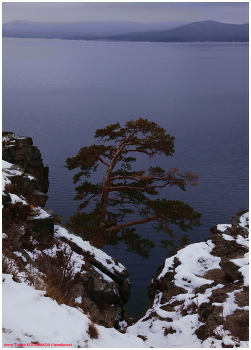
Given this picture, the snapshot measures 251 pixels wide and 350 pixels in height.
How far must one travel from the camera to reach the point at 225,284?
14.3 m

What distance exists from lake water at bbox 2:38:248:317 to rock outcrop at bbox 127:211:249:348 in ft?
22.9

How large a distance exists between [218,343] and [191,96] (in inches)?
4436

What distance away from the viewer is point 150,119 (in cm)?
8225

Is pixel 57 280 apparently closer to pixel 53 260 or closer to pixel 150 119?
pixel 53 260

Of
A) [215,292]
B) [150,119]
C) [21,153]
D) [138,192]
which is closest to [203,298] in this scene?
[215,292]

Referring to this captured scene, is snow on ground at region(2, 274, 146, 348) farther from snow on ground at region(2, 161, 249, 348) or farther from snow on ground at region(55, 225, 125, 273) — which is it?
snow on ground at region(55, 225, 125, 273)

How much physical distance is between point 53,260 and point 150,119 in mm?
70629

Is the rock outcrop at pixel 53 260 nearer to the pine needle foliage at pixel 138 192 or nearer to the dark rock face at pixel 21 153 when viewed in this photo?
the dark rock face at pixel 21 153

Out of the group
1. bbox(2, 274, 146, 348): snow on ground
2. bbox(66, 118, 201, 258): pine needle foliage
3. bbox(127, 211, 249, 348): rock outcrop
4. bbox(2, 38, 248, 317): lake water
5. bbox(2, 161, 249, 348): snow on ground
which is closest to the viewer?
bbox(2, 274, 146, 348): snow on ground

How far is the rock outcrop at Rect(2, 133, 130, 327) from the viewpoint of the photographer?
11.4m

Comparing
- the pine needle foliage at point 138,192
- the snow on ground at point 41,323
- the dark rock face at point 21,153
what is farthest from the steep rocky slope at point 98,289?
the dark rock face at point 21,153

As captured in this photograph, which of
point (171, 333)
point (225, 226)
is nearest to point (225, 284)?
point (171, 333)

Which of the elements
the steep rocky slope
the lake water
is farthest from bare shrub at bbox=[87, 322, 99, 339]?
the lake water

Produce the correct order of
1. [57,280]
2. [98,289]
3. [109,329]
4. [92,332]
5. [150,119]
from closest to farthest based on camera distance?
[92,332] < [109,329] < [57,280] < [98,289] < [150,119]
